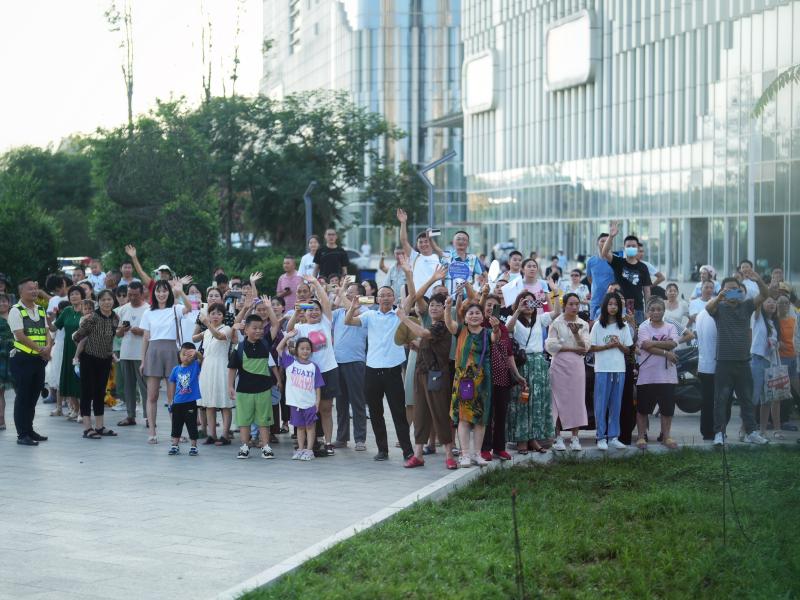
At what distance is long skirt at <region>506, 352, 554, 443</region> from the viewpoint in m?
13.3

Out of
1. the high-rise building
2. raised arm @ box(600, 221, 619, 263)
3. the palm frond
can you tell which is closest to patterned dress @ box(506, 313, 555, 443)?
raised arm @ box(600, 221, 619, 263)

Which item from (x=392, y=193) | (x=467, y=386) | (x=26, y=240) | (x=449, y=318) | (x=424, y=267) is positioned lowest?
(x=467, y=386)

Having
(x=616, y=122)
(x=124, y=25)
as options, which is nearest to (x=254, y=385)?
(x=124, y=25)

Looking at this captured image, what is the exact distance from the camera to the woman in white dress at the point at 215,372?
14594 mm

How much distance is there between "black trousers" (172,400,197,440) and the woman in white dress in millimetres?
528

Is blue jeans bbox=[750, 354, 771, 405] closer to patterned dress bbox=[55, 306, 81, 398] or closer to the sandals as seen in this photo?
the sandals

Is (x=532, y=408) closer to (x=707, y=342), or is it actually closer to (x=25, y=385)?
(x=707, y=342)

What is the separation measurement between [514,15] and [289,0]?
66973mm

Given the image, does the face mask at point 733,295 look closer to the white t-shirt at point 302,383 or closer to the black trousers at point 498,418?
the black trousers at point 498,418

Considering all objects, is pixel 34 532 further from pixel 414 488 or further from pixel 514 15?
pixel 514 15

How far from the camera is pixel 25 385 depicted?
48.2 ft

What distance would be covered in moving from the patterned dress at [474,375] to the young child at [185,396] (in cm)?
328

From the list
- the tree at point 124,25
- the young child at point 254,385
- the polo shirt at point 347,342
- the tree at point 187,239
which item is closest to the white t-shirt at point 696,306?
the polo shirt at point 347,342

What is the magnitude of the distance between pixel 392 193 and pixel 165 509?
52902 mm
